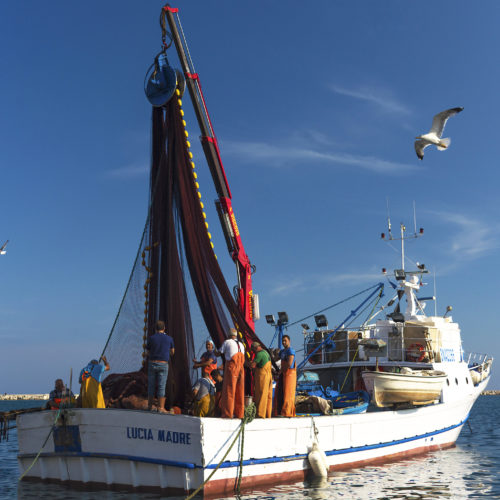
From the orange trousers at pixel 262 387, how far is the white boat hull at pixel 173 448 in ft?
1.04

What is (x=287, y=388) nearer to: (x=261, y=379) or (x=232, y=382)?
(x=261, y=379)

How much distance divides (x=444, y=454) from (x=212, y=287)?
10.9 m

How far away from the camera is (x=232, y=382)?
12.2m

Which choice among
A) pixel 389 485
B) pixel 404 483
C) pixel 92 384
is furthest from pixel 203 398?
pixel 404 483

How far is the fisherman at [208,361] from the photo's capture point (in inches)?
510

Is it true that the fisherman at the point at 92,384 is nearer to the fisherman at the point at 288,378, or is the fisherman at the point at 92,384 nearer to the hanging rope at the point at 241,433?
the hanging rope at the point at 241,433

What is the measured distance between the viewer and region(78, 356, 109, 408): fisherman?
42.0 ft

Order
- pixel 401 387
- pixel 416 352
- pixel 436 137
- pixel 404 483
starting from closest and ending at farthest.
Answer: pixel 404 483 < pixel 401 387 < pixel 436 137 < pixel 416 352

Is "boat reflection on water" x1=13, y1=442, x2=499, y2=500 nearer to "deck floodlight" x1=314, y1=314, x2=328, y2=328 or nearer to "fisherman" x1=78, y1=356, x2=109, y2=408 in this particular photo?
"fisherman" x1=78, y1=356, x2=109, y2=408

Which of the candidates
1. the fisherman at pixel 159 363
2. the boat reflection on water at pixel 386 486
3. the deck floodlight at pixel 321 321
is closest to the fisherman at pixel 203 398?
the fisherman at pixel 159 363

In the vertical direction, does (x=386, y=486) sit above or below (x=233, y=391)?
below

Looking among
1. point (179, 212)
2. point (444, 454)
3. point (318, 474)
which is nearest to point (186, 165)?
point (179, 212)

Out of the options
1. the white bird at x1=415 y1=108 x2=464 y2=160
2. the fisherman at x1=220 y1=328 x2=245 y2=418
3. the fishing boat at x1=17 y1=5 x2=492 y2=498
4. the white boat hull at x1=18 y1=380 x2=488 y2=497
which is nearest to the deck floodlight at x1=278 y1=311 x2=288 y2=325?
the fishing boat at x1=17 y1=5 x2=492 y2=498

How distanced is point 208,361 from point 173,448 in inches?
82.7
